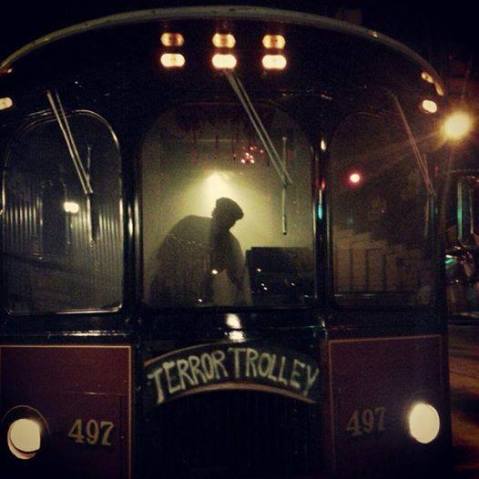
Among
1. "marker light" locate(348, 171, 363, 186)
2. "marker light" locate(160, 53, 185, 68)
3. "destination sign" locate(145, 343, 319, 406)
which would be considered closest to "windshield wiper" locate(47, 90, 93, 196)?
"marker light" locate(160, 53, 185, 68)

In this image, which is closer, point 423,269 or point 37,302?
point 37,302

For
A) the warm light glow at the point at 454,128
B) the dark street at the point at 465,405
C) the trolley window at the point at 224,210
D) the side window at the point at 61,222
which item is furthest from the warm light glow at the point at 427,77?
the dark street at the point at 465,405

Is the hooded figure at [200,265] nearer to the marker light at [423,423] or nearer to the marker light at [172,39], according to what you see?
the marker light at [172,39]

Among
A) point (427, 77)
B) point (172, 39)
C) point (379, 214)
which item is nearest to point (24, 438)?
point (172, 39)

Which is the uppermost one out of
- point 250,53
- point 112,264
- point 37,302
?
point 250,53

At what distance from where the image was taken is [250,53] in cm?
288

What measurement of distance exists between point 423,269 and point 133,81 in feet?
6.20

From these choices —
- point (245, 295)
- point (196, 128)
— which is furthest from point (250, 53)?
point (245, 295)

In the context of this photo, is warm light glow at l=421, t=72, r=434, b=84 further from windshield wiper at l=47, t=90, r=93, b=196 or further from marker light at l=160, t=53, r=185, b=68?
windshield wiper at l=47, t=90, r=93, b=196

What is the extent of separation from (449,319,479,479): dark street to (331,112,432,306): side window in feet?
4.77

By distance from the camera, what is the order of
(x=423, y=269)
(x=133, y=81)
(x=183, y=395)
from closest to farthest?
(x=183, y=395)
(x=133, y=81)
(x=423, y=269)

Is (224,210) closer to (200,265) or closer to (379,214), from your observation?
(200,265)

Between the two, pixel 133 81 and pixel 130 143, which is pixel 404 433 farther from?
pixel 133 81

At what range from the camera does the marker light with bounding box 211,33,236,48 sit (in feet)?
9.28
